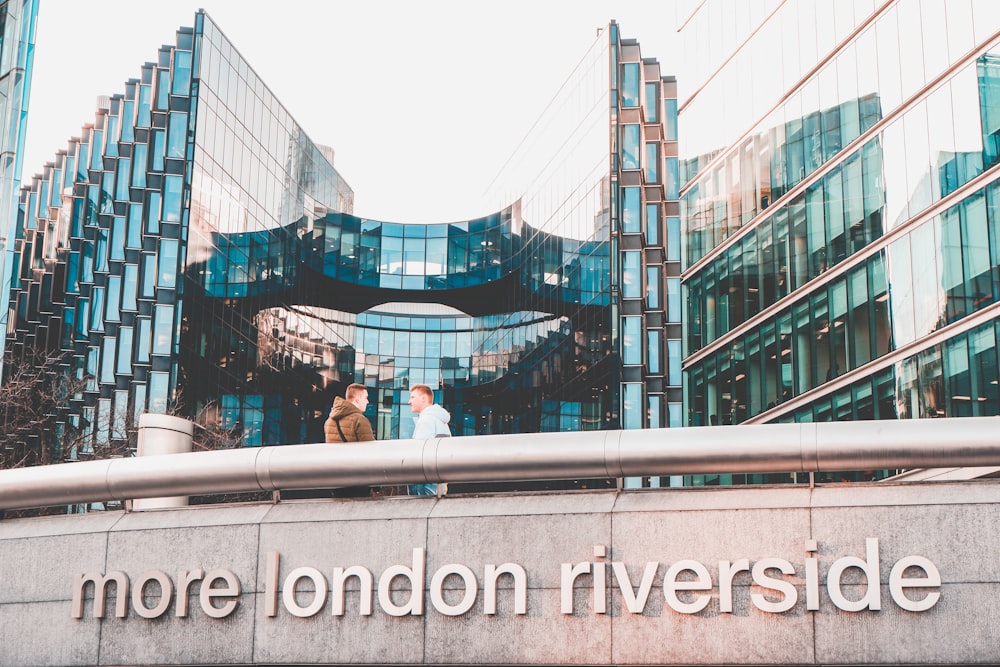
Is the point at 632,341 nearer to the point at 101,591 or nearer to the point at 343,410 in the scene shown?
the point at 343,410

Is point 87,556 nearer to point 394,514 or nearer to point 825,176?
point 394,514

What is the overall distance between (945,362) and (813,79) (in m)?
12.7

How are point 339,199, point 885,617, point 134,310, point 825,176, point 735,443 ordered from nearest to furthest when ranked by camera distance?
point 885,617 → point 735,443 → point 825,176 → point 134,310 → point 339,199

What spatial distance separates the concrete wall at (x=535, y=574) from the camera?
9148 millimetres

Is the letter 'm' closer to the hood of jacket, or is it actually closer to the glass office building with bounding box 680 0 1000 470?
the hood of jacket

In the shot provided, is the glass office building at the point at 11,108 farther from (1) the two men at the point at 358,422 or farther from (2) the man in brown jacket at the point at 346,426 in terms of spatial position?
(2) the man in brown jacket at the point at 346,426

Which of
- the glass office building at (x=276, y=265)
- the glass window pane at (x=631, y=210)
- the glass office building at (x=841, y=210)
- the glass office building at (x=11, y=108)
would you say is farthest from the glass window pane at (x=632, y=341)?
the glass office building at (x=11, y=108)

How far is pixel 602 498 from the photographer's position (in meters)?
10.2

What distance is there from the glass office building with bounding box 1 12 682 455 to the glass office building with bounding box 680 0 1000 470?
17.4 feet

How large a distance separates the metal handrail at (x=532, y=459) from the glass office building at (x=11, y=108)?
2368 centimetres

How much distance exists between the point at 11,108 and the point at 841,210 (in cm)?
2549

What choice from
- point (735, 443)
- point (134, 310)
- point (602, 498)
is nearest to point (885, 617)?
point (735, 443)

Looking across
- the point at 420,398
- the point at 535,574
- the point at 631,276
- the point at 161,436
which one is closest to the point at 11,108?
the point at 161,436

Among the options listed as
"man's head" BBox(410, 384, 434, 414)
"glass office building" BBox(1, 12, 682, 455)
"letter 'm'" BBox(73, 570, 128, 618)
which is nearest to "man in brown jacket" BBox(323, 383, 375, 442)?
"man's head" BBox(410, 384, 434, 414)
